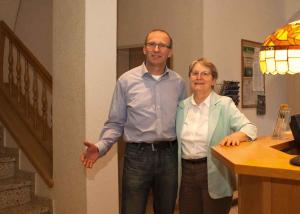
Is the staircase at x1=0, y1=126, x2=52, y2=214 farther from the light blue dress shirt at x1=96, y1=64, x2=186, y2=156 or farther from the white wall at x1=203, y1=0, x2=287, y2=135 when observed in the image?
the white wall at x1=203, y1=0, x2=287, y2=135

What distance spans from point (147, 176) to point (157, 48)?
2.53 feet

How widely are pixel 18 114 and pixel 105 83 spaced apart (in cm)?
138

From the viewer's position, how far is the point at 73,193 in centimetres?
276

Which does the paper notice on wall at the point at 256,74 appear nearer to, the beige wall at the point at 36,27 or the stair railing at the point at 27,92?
the stair railing at the point at 27,92

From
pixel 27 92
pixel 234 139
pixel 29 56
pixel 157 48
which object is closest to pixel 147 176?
pixel 234 139

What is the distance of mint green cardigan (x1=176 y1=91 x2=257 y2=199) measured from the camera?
6.37ft

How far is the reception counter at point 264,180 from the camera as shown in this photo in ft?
4.10

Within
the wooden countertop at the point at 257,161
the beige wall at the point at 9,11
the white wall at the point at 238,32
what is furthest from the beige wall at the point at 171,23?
the wooden countertop at the point at 257,161

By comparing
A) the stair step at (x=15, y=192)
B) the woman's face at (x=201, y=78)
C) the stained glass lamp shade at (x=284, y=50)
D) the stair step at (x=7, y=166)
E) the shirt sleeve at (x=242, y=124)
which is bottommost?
the stair step at (x=15, y=192)

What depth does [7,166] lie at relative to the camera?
3443 millimetres

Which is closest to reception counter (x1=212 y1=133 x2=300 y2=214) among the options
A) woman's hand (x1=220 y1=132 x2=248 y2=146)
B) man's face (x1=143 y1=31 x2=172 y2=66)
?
woman's hand (x1=220 y1=132 x2=248 y2=146)

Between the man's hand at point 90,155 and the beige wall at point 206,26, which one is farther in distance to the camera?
the beige wall at point 206,26

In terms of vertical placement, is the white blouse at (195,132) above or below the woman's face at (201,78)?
below

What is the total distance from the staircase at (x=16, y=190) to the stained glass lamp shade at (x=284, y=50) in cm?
215
